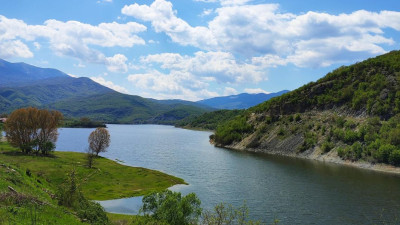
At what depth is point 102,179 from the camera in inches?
3300

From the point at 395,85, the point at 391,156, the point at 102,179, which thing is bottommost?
the point at 102,179

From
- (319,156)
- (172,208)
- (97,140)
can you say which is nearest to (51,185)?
(172,208)

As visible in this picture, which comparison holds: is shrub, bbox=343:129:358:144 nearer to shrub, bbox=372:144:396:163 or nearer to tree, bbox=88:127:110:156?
shrub, bbox=372:144:396:163

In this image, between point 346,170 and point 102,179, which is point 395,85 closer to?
point 346,170

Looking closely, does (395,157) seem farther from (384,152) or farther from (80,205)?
(80,205)

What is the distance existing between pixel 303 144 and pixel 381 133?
35868 millimetres

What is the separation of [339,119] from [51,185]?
129613mm

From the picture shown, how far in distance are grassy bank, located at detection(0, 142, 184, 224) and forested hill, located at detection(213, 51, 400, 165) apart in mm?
78793

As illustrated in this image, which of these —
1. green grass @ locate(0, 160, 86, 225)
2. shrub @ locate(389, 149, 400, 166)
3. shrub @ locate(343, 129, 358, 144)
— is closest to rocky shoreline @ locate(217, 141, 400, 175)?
shrub @ locate(389, 149, 400, 166)

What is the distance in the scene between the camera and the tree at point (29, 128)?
10850 centimetres

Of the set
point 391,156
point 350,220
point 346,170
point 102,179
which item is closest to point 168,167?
point 102,179

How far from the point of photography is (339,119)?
145m

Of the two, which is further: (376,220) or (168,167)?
(168,167)

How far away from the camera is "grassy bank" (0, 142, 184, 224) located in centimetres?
2786
